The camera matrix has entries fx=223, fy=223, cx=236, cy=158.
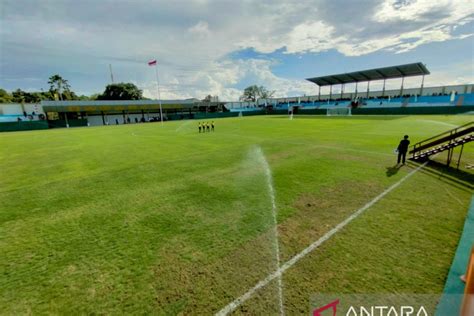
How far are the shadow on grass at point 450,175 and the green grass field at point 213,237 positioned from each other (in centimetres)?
5

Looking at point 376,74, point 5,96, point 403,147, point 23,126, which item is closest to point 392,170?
point 403,147

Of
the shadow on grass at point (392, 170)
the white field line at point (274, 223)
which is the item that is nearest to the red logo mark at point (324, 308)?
the white field line at point (274, 223)

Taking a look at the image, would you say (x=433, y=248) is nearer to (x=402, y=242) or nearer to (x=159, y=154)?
(x=402, y=242)

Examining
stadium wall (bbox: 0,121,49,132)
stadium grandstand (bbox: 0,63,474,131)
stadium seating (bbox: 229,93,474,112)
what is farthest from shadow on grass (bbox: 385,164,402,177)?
stadium wall (bbox: 0,121,49,132)

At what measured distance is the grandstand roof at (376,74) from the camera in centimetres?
5584

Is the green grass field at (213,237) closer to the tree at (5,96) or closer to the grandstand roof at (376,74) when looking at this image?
the grandstand roof at (376,74)

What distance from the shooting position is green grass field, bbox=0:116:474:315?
3734 millimetres

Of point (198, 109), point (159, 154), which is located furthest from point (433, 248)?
point (198, 109)

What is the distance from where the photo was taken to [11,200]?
319 inches

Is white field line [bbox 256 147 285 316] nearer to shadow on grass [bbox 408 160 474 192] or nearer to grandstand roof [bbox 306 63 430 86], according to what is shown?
shadow on grass [bbox 408 160 474 192]

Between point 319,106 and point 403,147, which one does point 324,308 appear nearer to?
point 403,147

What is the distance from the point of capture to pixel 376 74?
6353 centimetres

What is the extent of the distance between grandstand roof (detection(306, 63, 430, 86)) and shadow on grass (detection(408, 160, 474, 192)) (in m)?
57.0

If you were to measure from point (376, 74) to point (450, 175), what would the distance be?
66.5 metres
